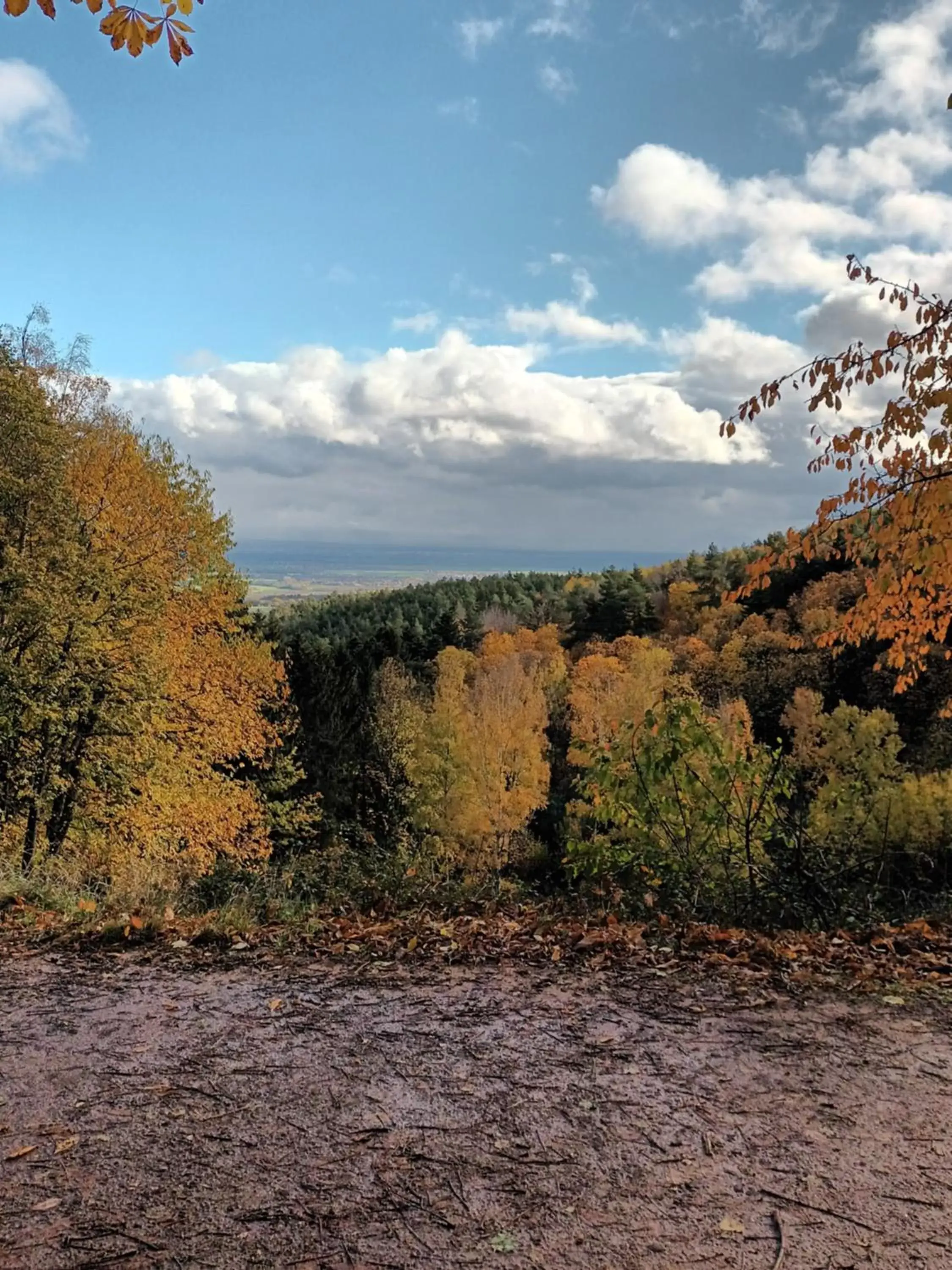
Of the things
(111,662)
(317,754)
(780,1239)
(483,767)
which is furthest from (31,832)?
(483,767)

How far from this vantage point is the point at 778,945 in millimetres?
5676

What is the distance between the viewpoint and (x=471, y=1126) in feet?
11.2

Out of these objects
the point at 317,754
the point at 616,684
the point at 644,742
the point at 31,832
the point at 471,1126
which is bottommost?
the point at 317,754

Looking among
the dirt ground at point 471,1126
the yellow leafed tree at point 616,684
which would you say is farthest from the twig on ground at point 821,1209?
the yellow leafed tree at point 616,684

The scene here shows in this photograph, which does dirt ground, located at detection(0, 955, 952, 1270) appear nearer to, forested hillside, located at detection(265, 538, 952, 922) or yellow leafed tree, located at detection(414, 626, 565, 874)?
forested hillside, located at detection(265, 538, 952, 922)

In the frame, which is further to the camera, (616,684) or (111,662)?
(616,684)

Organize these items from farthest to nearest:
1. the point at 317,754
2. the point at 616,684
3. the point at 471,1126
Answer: the point at 616,684 < the point at 317,754 < the point at 471,1126

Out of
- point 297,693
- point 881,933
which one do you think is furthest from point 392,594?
point 881,933

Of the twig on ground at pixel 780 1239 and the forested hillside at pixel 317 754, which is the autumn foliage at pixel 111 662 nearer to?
the forested hillside at pixel 317 754

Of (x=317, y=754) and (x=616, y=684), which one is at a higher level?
(x=616, y=684)

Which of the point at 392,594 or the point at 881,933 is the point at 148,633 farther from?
the point at 392,594

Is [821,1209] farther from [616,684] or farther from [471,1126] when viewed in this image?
[616,684]

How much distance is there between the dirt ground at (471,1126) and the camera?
8.94 ft

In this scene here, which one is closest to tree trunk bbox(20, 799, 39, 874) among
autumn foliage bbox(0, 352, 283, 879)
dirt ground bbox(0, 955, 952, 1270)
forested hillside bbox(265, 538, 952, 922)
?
autumn foliage bbox(0, 352, 283, 879)
